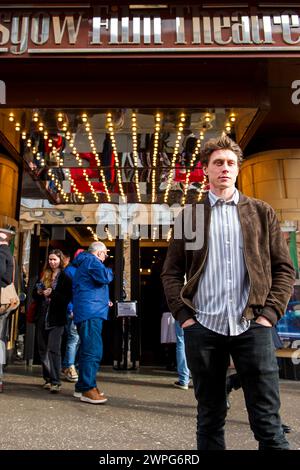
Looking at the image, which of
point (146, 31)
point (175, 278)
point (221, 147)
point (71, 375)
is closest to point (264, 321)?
point (175, 278)

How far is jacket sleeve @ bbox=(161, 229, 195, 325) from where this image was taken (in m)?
2.03

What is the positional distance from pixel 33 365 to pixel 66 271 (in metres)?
2.86

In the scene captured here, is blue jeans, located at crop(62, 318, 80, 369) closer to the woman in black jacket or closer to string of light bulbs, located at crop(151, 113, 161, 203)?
the woman in black jacket

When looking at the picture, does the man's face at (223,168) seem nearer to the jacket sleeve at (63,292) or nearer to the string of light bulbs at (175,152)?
the jacket sleeve at (63,292)

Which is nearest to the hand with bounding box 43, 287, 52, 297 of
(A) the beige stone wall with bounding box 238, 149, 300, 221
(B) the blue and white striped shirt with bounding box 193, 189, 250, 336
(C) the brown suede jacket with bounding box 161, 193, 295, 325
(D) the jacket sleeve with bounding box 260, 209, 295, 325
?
(C) the brown suede jacket with bounding box 161, 193, 295, 325

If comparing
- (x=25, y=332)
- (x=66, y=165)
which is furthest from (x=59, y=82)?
(x=25, y=332)

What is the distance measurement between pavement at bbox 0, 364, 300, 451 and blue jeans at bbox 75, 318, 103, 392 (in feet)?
0.78

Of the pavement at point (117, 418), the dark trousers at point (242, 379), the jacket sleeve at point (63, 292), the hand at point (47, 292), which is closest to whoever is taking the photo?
the dark trousers at point (242, 379)

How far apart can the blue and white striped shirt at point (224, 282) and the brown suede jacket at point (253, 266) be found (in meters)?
0.03

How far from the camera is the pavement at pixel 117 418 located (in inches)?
121

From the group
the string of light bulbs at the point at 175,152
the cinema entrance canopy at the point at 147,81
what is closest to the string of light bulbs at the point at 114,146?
the cinema entrance canopy at the point at 147,81
